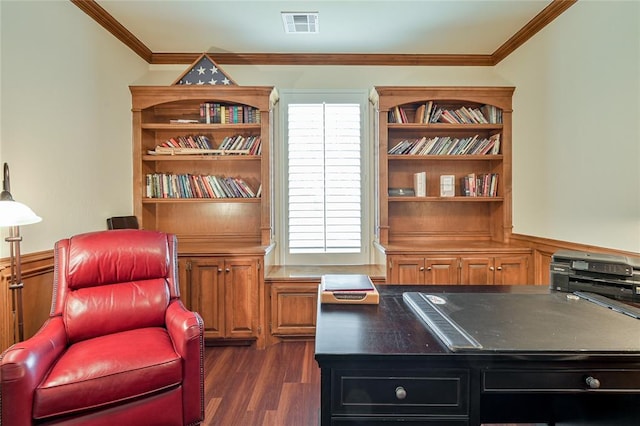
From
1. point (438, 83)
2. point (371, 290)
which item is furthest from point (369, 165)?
point (371, 290)

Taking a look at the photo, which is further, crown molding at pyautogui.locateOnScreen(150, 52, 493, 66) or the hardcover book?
crown molding at pyautogui.locateOnScreen(150, 52, 493, 66)

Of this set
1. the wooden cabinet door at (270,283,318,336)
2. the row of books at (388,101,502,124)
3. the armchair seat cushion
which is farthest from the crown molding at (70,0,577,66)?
the armchair seat cushion

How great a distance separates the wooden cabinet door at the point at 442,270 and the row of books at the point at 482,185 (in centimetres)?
80

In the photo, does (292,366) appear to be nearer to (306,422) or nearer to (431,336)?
(306,422)

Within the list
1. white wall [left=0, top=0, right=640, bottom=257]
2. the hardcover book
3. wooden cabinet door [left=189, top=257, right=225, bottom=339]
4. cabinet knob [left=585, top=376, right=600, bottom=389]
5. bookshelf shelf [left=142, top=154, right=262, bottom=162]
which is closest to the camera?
cabinet knob [left=585, top=376, right=600, bottom=389]

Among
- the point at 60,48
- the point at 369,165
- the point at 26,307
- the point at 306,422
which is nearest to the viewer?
the point at 306,422

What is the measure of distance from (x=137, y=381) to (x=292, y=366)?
1.30 metres

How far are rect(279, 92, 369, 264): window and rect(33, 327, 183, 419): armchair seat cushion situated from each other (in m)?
1.90

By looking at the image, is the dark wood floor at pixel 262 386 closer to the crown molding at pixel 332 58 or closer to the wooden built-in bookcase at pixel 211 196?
the wooden built-in bookcase at pixel 211 196

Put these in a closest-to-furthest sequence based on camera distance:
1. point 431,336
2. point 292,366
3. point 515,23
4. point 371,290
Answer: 1. point 431,336
2. point 371,290
3. point 292,366
4. point 515,23

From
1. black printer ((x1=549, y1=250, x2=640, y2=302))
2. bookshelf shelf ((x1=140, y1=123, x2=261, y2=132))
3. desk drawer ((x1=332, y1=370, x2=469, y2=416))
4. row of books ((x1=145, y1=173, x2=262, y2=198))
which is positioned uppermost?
bookshelf shelf ((x1=140, y1=123, x2=261, y2=132))

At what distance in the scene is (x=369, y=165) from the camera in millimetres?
3545

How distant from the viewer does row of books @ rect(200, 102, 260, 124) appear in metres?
3.28

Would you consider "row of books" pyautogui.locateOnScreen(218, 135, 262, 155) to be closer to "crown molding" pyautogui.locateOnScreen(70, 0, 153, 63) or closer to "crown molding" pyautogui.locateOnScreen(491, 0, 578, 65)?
"crown molding" pyautogui.locateOnScreen(70, 0, 153, 63)
